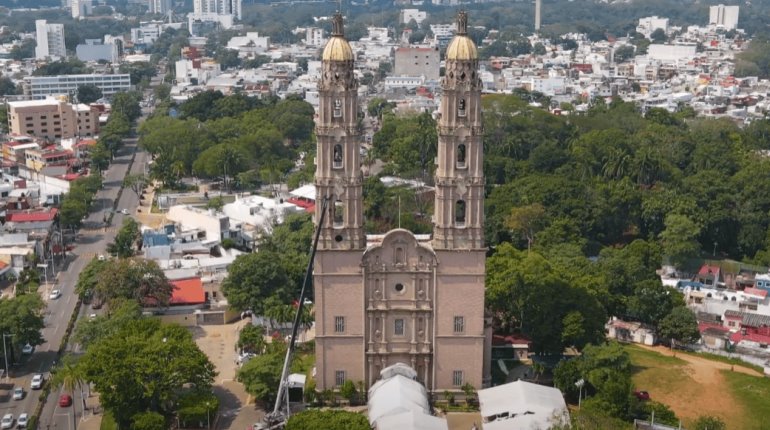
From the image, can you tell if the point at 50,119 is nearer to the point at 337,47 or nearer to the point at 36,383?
the point at 36,383

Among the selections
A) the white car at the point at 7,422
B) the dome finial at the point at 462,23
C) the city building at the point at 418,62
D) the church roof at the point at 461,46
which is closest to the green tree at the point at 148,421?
the white car at the point at 7,422

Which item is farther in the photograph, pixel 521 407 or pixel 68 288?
pixel 68 288

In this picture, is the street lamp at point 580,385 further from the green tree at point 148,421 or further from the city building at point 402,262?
the green tree at point 148,421


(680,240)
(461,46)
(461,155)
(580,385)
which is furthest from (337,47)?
(680,240)

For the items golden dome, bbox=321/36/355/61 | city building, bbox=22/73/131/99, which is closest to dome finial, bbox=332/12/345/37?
golden dome, bbox=321/36/355/61

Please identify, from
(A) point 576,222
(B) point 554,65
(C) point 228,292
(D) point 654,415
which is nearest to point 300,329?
(C) point 228,292
